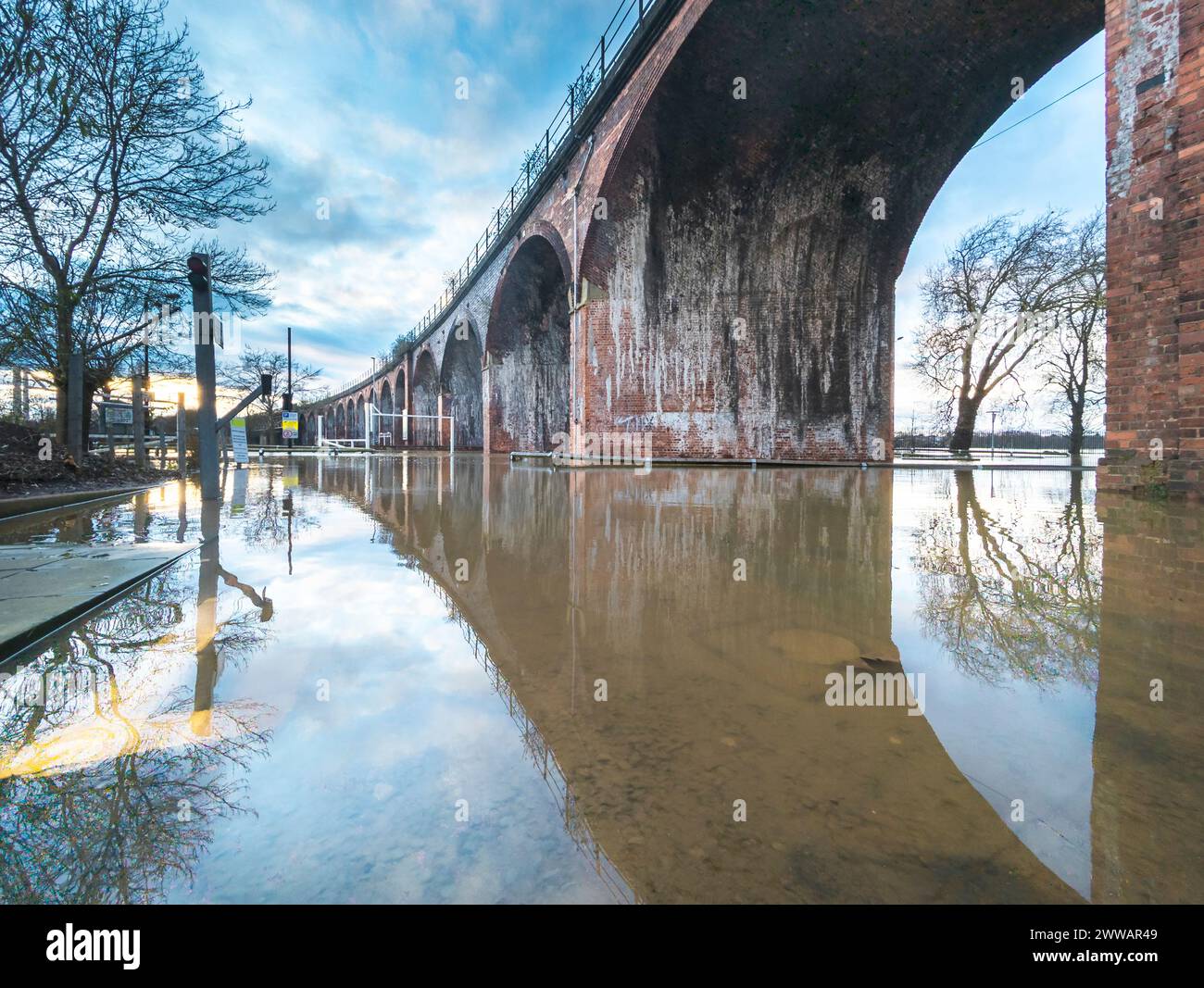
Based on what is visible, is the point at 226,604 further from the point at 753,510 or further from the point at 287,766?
the point at 753,510

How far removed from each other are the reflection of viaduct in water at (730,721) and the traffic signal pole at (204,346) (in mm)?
3063

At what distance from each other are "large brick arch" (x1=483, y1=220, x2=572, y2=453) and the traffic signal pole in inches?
568

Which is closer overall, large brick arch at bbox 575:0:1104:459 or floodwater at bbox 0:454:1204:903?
floodwater at bbox 0:454:1204:903

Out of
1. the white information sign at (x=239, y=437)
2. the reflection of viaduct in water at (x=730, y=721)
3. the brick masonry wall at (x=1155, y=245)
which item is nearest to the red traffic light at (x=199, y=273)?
the reflection of viaduct in water at (x=730, y=721)

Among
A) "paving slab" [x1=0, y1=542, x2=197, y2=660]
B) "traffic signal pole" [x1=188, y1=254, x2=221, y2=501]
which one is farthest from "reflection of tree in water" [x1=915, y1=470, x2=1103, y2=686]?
"traffic signal pole" [x1=188, y1=254, x2=221, y2=501]

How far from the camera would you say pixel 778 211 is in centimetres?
1245

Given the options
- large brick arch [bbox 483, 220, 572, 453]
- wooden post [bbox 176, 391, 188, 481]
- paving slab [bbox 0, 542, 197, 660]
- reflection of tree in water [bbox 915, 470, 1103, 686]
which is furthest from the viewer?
large brick arch [bbox 483, 220, 572, 453]

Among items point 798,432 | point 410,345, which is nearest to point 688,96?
point 798,432

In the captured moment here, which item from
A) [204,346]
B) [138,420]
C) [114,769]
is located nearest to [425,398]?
[138,420]

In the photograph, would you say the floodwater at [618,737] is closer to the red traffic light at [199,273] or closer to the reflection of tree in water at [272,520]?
the reflection of tree in water at [272,520]

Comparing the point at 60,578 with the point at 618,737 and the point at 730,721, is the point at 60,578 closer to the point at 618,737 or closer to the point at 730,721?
the point at 618,737

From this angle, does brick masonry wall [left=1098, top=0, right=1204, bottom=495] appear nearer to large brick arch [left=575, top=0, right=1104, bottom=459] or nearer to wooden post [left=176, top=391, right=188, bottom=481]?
large brick arch [left=575, top=0, right=1104, bottom=459]

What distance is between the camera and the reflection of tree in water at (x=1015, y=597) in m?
1.72

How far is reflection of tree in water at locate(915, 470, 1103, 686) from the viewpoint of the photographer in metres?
1.72
